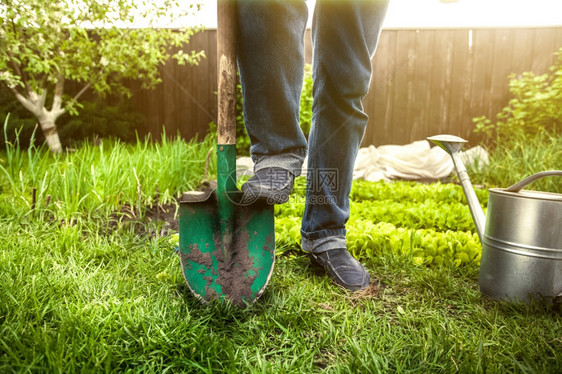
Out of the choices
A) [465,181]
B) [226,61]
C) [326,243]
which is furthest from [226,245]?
[465,181]

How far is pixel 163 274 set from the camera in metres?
1.31

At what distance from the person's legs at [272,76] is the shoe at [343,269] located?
1.20 feet

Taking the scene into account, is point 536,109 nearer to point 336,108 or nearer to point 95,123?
point 336,108

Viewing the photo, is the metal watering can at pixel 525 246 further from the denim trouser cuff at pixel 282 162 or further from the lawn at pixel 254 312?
the denim trouser cuff at pixel 282 162

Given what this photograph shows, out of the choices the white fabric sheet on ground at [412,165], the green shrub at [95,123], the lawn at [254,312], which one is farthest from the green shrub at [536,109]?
the green shrub at [95,123]

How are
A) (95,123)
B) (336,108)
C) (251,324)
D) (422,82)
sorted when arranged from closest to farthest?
(251,324) → (336,108) → (95,123) → (422,82)

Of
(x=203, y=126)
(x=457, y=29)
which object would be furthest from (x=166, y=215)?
(x=457, y=29)

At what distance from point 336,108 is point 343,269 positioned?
0.61 metres

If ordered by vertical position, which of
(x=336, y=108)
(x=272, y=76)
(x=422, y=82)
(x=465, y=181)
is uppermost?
(x=422, y=82)

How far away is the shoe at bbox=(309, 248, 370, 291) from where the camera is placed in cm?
135

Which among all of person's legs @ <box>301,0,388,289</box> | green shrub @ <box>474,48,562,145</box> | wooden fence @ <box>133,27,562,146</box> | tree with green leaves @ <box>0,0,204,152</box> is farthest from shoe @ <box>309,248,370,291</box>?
wooden fence @ <box>133,27,562,146</box>

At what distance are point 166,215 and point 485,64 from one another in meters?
5.73

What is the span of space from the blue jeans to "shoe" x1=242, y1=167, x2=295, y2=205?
28mm

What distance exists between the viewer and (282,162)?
129 centimetres
